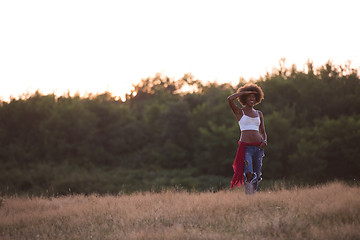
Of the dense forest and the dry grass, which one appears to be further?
the dense forest

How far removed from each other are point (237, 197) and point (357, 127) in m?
30.0

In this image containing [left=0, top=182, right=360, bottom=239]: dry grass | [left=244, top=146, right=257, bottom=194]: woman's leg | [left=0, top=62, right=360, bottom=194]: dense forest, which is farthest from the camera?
[left=0, top=62, right=360, bottom=194]: dense forest

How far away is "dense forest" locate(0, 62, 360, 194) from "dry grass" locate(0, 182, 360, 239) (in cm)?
2584

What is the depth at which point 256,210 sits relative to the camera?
21.9 feet

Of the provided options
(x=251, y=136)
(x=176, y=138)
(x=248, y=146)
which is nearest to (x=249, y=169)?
(x=248, y=146)

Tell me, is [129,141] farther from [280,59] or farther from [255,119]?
[255,119]

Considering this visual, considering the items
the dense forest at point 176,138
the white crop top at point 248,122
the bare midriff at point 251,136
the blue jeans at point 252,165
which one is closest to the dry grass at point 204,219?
the blue jeans at point 252,165

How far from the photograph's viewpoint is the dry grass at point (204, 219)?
5.38m

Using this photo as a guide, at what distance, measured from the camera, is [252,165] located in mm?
7395

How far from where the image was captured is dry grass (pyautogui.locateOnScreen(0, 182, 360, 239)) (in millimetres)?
5383

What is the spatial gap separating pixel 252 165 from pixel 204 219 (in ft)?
5.62

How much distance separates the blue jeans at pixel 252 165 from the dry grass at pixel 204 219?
0.79ft

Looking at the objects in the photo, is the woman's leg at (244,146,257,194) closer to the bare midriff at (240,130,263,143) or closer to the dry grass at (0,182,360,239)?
the bare midriff at (240,130,263,143)

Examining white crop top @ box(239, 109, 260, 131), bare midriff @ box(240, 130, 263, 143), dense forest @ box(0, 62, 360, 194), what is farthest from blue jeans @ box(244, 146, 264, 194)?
dense forest @ box(0, 62, 360, 194)
